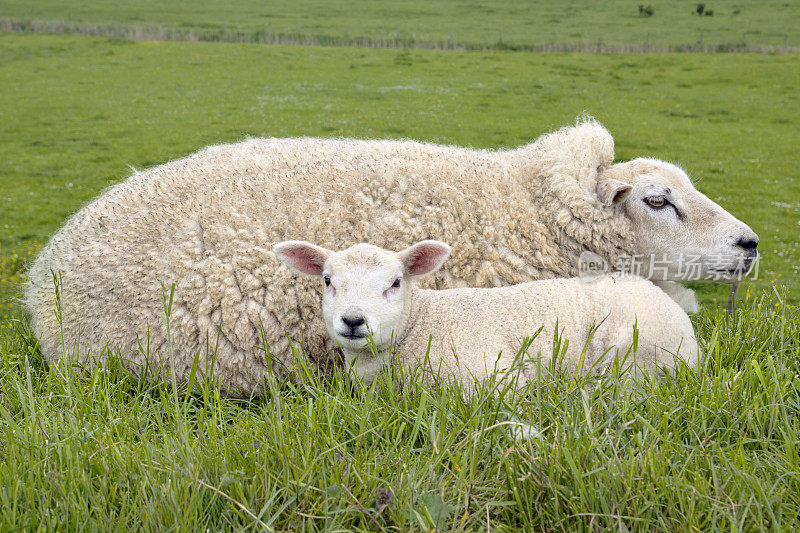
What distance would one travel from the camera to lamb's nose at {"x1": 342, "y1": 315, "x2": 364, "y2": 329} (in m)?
3.42

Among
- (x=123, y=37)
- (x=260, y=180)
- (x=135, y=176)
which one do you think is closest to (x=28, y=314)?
(x=135, y=176)

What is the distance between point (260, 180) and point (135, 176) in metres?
1.12

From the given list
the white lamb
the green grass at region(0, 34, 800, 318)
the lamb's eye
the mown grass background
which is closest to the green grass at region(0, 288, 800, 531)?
the mown grass background

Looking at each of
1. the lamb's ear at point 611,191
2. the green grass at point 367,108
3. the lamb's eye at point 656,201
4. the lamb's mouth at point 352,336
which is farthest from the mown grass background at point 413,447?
the green grass at point 367,108

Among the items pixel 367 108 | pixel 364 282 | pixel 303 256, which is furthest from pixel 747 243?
pixel 367 108

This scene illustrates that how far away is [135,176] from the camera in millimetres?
5082

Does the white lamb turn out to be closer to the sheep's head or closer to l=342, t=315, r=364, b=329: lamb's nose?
the sheep's head

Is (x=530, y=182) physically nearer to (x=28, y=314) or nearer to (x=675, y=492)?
(x=675, y=492)

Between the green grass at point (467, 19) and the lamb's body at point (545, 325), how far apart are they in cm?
2969

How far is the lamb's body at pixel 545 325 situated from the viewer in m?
3.82

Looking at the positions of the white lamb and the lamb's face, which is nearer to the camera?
the lamb's face

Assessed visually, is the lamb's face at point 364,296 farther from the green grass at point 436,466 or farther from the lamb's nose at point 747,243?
the lamb's nose at point 747,243

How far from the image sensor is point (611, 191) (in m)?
4.70

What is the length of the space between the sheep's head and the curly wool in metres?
0.46
